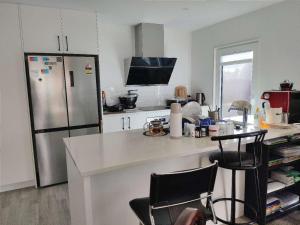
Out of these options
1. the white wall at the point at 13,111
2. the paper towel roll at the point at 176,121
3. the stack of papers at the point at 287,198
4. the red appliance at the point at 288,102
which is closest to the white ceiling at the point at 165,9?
the white wall at the point at 13,111

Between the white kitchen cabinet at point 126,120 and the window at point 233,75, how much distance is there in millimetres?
1138

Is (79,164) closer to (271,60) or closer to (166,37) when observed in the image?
(271,60)

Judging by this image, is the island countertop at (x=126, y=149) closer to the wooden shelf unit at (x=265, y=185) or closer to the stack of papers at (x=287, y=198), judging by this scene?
the wooden shelf unit at (x=265, y=185)

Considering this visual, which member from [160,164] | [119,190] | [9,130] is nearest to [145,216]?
[119,190]

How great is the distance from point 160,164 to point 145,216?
53 centimetres

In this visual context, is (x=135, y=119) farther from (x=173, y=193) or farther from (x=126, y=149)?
(x=173, y=193)

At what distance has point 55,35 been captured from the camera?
3072 mm

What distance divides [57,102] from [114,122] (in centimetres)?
94

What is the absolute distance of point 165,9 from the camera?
331cm

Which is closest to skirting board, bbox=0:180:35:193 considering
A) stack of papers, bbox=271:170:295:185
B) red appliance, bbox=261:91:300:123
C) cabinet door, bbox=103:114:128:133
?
cabinet door, bbox=103:114:128:133

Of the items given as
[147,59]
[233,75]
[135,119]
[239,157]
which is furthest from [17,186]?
[233,75]

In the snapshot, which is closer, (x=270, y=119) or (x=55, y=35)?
(x=270, y=119)

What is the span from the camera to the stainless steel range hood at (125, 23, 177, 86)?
3.99m

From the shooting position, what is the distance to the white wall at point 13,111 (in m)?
2.85
